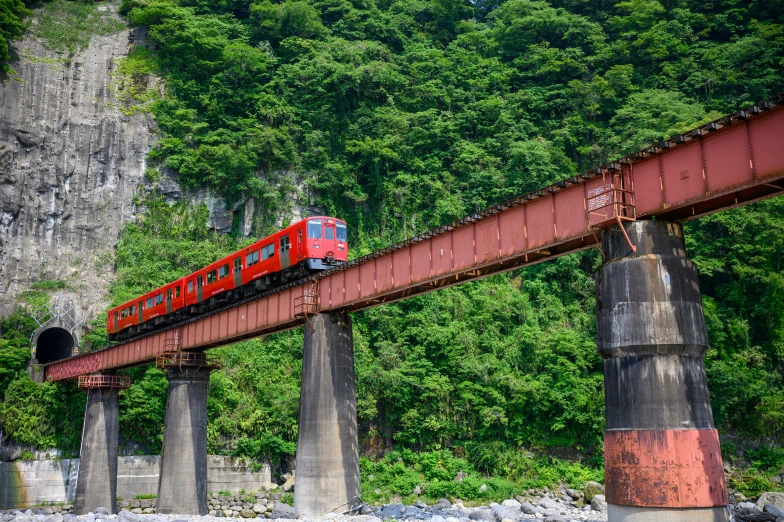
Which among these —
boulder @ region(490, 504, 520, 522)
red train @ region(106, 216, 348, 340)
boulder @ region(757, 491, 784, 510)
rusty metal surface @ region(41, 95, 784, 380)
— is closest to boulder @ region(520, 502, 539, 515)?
boulder @ region(490, 504, 520, 522)

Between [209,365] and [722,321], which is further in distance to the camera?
[722,321]

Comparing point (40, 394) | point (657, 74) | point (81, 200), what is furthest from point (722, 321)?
point (81, 200)

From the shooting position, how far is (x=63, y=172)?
55.2 m

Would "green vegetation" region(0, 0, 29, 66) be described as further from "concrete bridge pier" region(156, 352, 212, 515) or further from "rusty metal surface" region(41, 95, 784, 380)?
"rusty metal surface" region(41, 95, 784, 380)

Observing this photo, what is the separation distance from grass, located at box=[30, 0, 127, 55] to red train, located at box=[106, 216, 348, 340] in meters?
33.0

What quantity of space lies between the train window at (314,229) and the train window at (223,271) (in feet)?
22.6

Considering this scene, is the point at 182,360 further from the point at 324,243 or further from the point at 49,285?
the point at 49,285

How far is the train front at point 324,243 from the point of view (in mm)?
29594

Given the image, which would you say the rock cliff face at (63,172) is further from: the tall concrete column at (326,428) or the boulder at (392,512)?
the tall concrete column at (326,428)

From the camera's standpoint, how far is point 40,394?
42969mm

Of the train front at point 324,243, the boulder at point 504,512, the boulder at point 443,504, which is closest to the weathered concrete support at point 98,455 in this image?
the boulder at point 443,504

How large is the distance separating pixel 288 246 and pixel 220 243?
25888 millimetres

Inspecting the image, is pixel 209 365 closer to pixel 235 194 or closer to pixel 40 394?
pixel 40 394

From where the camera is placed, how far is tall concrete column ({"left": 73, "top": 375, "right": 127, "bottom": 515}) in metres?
37.4
